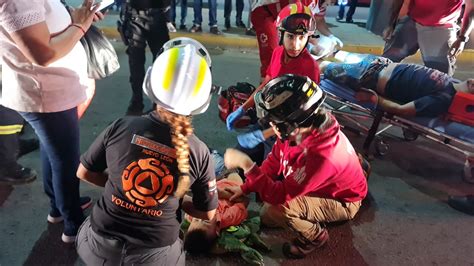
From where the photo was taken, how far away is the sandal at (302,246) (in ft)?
10.4

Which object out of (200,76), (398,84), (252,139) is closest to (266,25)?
(398,84)

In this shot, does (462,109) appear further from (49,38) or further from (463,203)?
(49,38)

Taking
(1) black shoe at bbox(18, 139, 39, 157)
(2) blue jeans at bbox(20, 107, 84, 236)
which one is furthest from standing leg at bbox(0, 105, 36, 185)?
(2) blue jeans at bbox(20, 107, 84, 236)

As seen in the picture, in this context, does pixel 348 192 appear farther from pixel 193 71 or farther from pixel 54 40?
pixel 54 40

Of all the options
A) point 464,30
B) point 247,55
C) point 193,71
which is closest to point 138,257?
point 193,71

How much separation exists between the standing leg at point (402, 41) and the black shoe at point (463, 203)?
2.20m

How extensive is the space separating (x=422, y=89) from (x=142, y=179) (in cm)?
339

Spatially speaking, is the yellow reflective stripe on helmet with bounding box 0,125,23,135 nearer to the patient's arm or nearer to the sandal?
the sandal

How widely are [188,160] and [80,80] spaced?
42.6 inches

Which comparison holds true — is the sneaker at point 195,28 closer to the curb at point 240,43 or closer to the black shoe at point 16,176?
the curb at point 240,43

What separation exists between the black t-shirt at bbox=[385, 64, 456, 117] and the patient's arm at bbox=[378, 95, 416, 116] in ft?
0.15

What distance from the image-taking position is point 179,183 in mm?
1894

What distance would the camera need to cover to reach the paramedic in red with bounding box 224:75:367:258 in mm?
2578

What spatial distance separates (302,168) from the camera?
2.69 metres
